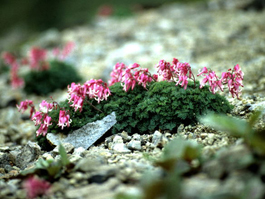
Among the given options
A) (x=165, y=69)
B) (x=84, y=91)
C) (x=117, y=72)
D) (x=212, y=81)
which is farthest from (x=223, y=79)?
(x=84, y=91)

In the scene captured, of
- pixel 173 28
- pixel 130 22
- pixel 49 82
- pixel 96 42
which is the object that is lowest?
pixel 49 82

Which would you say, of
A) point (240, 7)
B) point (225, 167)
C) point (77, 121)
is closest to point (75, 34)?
point (240, 7)

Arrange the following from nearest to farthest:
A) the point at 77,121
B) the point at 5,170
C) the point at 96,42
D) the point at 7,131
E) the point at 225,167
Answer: the point at 225,167, the point at 5,170, the point at 77,121, the point at 7,131, the point at 96,42

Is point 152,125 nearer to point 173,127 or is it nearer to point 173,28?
point 173,127

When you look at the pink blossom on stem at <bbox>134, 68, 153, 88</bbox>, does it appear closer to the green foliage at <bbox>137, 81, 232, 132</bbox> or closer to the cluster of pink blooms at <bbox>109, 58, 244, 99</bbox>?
the cluster of pink blooms at <bbox>109, 58, 244, 99</bbox>

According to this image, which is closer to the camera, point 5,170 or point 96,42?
point 5,170

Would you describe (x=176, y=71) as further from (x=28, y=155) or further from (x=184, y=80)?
(x=28, y=155)

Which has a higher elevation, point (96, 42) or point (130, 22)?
point (130, 22)
